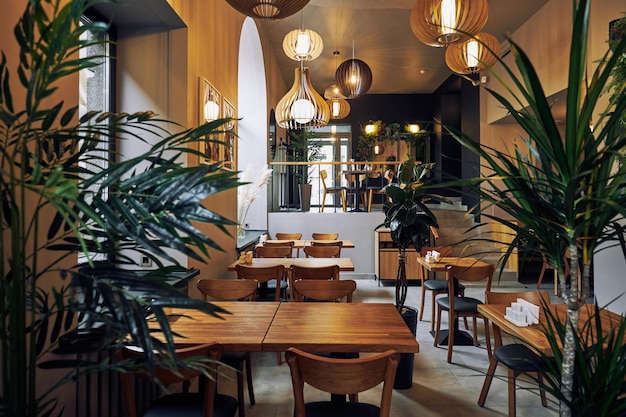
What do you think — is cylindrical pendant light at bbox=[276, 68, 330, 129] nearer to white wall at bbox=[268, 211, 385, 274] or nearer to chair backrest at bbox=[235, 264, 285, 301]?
chair backrest at bbox=[235, 264, 285, 301]

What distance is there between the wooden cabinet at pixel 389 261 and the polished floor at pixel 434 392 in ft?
10.5

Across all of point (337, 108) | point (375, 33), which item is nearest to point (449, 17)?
point (375, 33)

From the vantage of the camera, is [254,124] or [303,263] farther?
[254,124]

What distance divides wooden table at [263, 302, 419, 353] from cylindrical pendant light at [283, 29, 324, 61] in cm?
A: 359

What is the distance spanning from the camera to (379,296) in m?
6.83

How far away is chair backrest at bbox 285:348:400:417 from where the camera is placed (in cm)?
173

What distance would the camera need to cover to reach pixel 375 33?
857 cm

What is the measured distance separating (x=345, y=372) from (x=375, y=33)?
26.4 ft

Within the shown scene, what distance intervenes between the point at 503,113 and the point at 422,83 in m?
4.65

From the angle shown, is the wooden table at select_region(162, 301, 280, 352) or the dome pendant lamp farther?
the dome pendant lamp

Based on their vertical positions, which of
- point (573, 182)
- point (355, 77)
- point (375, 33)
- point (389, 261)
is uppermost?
point (375, 33)

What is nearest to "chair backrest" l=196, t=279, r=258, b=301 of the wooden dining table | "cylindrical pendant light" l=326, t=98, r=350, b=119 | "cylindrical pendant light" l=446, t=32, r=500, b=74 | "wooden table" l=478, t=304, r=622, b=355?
the wooden dining table

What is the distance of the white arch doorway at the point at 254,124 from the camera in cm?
802

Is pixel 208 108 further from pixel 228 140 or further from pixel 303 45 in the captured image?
pixel 303 45
